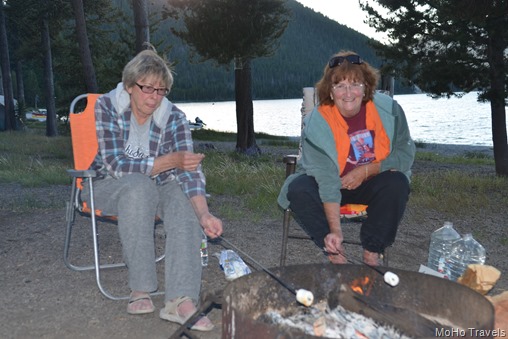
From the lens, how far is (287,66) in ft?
491

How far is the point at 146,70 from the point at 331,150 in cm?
A: 104

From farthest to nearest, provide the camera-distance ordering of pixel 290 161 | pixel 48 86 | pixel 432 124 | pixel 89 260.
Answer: pixel 432 124 < pixel 48 86 < pixel 89 260 < pixel 290 161

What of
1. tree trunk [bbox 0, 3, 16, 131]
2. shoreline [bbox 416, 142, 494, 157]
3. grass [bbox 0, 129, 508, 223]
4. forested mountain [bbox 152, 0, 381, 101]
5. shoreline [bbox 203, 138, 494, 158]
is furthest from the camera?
forested mountain [bbox 152, 0, 381, 101]

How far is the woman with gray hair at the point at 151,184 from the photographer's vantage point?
282 centimetres

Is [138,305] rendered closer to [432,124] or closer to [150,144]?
[150,144]

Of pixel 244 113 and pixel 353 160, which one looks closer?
pixel 353 160

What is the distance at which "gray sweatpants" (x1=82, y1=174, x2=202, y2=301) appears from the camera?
2.82 m

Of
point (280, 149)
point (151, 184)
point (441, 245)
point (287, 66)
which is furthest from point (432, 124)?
point (287, 66)

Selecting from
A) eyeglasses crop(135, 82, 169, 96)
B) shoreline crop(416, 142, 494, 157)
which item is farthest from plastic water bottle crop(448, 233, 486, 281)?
shoreline crop(416, 142, 494, 157)

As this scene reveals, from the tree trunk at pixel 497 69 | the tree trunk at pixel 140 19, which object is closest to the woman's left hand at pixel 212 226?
the tree trunk at pixel 497 69

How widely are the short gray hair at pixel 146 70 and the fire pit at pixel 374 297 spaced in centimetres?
121

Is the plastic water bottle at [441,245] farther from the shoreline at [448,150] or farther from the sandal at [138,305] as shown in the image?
the shoreline at [448,150]

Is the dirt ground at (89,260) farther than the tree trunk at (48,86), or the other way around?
the tree trunk at (48,86)

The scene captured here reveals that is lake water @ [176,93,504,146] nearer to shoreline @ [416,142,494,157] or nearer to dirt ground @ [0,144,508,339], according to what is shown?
shoreline @ [416,142,494,157]
